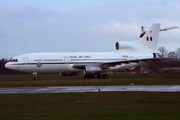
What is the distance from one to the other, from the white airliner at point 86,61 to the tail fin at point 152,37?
4.46 ft

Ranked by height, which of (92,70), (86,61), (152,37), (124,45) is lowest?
(92,70)

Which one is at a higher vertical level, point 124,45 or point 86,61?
point 124,45

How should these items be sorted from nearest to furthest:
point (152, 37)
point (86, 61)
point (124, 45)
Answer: point (86, 61) < point (124, 45) < point (152, 37)

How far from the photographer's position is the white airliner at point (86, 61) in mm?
43125

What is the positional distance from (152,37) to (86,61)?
1326cm

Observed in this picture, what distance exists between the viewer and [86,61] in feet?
148
